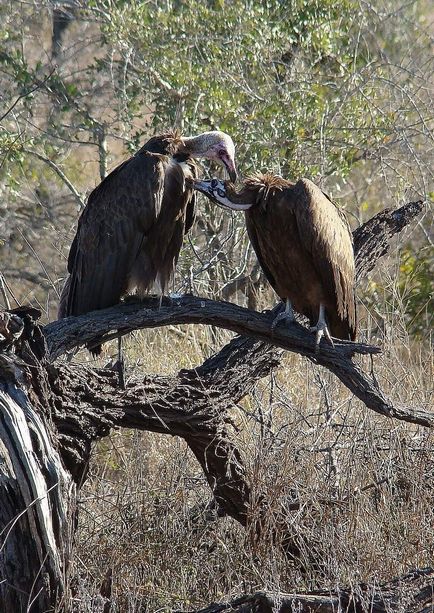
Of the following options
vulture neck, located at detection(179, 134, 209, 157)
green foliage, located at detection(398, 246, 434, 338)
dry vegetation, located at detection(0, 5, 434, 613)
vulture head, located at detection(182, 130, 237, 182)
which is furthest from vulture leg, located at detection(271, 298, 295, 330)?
green foliage, located at detection(398, 246, 434, 338)

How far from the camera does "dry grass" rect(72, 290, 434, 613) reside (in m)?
5.00

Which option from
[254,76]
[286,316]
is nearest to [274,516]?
[286,316]

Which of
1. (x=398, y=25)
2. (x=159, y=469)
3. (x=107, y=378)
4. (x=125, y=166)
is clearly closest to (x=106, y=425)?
(x=107, y=378)

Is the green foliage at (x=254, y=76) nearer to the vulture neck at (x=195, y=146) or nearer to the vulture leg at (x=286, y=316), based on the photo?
the vulture neck at (x=195, y=146)

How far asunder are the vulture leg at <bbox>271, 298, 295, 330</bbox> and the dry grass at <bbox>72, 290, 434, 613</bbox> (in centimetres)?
59

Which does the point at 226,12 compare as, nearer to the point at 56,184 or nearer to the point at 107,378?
the point at 56,184

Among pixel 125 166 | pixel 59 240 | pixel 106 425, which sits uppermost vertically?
pixel 59 240

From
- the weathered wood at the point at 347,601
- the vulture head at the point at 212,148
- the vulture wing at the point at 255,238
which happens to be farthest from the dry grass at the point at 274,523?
the vulture head at the point at 212,148

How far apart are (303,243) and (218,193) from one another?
49 cm

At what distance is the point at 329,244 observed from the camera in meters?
5.35

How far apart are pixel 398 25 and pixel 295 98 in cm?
279

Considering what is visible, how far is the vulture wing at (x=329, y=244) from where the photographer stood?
5293mm

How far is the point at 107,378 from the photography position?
489 cm

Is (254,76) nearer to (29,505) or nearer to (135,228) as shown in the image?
(135,228)
